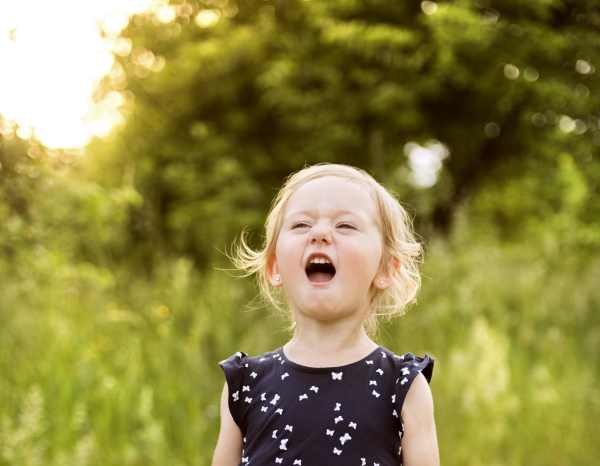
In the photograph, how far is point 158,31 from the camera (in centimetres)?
713


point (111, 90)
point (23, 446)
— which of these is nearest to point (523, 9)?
point (111, 90)

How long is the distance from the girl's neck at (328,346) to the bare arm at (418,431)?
0.15 metres

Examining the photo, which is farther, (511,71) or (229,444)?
(511,71)

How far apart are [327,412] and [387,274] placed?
0.36m

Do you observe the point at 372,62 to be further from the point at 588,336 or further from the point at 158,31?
the point at 588,336

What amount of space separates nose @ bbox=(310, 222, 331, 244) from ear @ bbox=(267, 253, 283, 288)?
0.18 meters

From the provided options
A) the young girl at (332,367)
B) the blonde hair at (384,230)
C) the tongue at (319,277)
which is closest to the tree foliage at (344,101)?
the blonde hair at (384,230)

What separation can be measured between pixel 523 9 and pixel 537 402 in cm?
449

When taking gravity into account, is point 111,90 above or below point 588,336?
above

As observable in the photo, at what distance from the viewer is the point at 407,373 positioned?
122 centimetres

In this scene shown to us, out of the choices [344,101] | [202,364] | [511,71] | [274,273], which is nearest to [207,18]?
[344,101]

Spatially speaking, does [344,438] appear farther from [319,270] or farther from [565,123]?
[565,123]

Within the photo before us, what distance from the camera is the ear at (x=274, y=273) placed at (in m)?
1.34

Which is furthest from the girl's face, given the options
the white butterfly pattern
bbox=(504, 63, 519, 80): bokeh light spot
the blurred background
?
bbox=(504, 63, 519, 80): bokeh light spot
